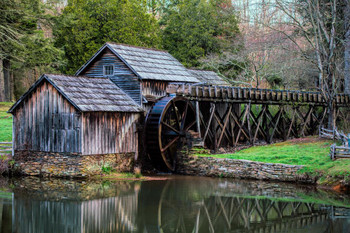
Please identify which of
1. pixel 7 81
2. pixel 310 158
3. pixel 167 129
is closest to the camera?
pixel 310 158

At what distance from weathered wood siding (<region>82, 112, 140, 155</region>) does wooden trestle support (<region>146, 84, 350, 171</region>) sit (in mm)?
955

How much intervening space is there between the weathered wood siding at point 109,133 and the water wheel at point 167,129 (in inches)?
33.9

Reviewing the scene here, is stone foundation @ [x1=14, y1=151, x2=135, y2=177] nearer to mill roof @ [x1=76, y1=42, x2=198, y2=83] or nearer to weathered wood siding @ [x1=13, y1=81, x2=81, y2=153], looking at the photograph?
weathered wood siding @ [x1=13, y1=81, x2=81, y2=153]

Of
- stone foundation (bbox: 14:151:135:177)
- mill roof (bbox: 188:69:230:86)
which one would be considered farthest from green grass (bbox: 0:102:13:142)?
mill roof (bbox: 188:69:230:86)

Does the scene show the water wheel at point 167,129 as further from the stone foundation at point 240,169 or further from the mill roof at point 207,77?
the mill roof at point 207,77

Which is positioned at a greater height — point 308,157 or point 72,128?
point 72,128

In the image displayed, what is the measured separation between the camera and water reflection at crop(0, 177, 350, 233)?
13166 millimetres

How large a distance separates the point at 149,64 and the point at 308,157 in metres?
10.1

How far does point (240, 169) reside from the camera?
70.1 feet

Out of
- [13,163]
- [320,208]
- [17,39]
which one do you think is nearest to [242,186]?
[320,208]

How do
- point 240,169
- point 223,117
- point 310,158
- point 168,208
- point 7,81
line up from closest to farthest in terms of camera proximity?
point 168,208
point 310,158
point 240,169
point 223,117
point 7,81

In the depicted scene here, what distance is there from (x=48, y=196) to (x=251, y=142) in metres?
14.9

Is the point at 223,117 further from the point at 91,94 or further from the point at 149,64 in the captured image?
the point at 91,94

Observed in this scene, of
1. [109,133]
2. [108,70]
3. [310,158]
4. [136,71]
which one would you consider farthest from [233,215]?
[108,70]
